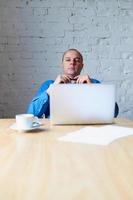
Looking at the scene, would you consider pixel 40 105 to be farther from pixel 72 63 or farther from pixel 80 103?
pixel 72 63

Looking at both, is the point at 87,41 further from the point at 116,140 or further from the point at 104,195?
the point at 104,195

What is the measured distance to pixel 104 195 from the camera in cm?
64

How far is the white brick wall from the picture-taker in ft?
9.30

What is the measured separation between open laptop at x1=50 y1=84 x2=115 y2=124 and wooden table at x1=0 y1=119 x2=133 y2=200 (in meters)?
0.25

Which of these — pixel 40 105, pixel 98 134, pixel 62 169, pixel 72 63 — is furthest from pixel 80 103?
pixel 72 63

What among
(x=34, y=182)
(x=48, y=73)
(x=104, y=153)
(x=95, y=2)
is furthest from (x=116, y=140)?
(x=95, y=2)

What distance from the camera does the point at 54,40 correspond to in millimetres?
2875

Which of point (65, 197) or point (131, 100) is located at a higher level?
point (65, 197)

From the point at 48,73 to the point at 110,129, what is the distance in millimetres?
1562

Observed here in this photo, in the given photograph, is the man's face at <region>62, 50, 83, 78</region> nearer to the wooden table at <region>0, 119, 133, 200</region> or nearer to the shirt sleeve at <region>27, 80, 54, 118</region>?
the shirt sleeve at <region>27, 80, 54, 118</region>

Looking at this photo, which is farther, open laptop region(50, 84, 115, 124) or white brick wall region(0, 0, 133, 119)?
white brick wall region(0, 0, 133, 119)

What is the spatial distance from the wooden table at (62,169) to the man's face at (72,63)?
1.11m

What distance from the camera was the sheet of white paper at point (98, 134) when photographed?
47.6 inches

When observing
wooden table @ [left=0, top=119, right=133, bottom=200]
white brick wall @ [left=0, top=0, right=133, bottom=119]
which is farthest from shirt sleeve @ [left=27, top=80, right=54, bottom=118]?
white brick wall @ [left=0, top=0, right=133, bottom=119]
